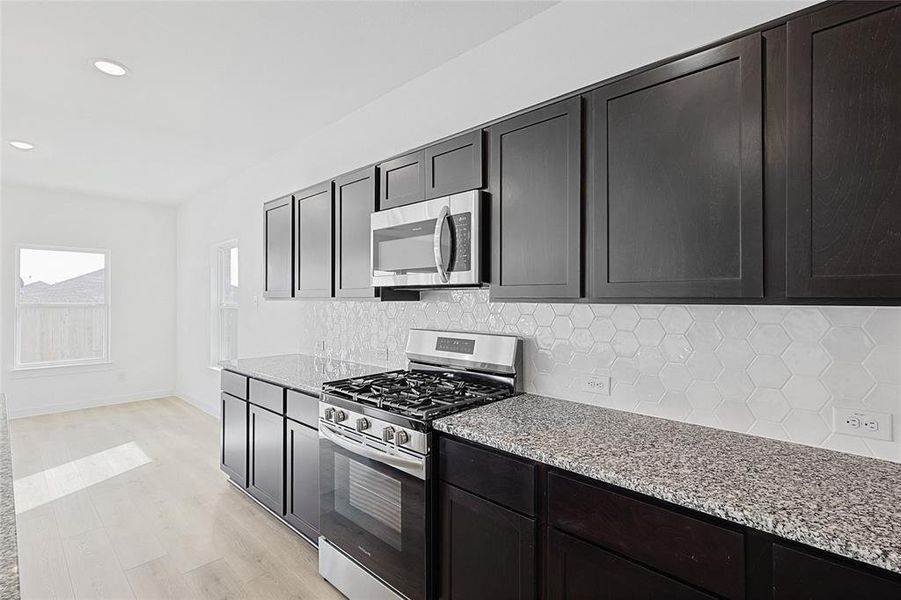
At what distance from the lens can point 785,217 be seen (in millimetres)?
1345

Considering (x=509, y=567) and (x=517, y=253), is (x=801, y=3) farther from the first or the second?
(x=509, y=567)

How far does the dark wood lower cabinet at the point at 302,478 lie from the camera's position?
2.66 m

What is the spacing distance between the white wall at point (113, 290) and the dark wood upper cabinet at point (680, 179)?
267 inches

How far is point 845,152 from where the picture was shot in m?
1.25

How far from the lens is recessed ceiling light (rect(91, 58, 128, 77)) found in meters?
2.74

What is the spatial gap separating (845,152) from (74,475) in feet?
17.2

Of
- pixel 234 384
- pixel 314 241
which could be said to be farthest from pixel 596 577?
pixel 234 384

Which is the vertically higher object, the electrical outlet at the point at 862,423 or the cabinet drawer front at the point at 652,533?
the electrical outlet at the point at 862,423

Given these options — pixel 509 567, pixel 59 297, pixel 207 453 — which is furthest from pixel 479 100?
pixel 59 297

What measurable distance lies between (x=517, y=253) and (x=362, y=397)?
98 cm

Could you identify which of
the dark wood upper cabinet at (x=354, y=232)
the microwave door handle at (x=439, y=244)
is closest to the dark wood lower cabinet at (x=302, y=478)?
the dark wood upper cabinet at (x=354, y=232)

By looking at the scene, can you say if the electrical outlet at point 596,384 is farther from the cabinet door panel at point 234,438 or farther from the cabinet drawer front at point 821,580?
the cabinet door panel at point 234,438

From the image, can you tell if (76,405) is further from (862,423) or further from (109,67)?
(862,423)

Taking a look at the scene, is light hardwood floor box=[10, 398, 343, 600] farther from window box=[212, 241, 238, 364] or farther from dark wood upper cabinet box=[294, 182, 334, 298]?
dark wood upper cabinet box=[294, 182, 334, 298]
